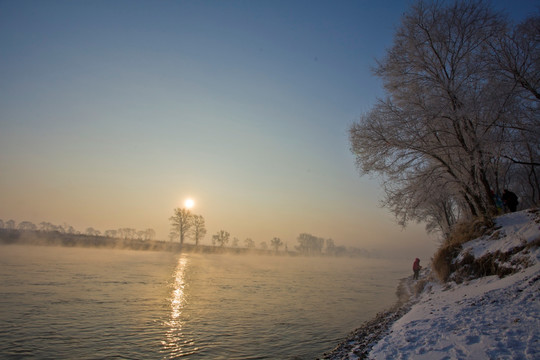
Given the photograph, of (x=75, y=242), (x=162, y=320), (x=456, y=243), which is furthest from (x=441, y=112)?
(x=75, y=242)

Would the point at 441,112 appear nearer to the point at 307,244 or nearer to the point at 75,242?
the point at 75,242

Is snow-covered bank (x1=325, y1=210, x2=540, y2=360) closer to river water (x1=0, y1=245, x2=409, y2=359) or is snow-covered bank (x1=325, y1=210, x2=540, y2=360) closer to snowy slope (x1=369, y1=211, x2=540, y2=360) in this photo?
snowy slope (x1=369, y1=211, x2=540, y2=360)

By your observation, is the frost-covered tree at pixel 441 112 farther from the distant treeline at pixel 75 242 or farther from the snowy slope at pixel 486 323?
the distant treeline at pixel 75 242

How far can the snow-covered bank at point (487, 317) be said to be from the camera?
230 inches

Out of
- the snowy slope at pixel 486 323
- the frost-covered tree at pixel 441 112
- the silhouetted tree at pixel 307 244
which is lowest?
the silhouetted tree at pixel 307 244

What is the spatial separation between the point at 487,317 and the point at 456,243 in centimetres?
936

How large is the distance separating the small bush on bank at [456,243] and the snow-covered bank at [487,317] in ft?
5.45

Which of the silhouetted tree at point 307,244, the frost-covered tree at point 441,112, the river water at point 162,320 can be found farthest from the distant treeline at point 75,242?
the silhouetted tree at point 307,244

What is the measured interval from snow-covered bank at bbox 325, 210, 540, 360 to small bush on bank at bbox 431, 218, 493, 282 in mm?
1663

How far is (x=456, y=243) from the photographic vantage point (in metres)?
15.5

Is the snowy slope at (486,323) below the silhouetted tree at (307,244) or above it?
above

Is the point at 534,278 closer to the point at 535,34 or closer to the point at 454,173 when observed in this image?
the point at 454,173

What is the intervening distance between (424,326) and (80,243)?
285 feet

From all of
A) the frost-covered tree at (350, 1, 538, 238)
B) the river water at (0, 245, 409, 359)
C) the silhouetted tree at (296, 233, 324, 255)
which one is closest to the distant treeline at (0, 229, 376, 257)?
the river water at (0, 245, 409, 359)
